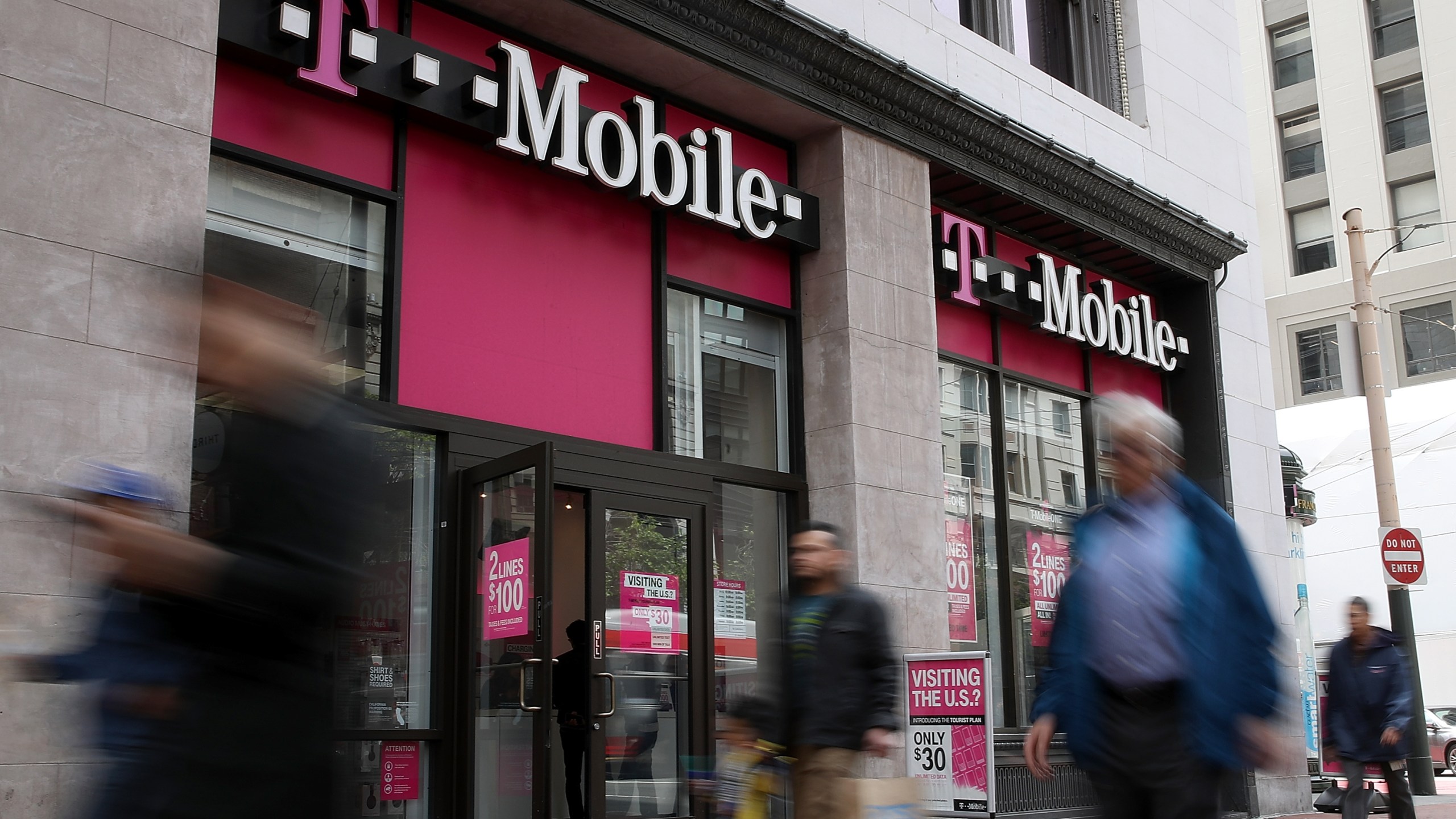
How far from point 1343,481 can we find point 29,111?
3499 centimetres

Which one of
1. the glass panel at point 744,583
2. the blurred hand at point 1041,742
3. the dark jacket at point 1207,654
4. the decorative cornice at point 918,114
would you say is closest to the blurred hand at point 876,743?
the blurred hand at point 1041,742

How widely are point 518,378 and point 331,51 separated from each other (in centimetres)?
245

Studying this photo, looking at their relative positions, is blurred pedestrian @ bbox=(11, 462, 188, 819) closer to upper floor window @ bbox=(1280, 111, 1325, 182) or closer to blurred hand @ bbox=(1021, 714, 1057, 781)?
blurred hand @ bbox=(1021, 714, 1057, 781)

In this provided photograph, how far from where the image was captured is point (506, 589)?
329 inches

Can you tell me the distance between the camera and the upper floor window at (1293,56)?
41812 mm

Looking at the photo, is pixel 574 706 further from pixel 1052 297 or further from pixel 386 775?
pixel 1052 297

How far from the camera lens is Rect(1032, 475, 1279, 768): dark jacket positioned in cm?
395

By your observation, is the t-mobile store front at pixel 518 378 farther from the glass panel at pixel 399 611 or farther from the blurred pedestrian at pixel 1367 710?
the blurred pedestrian at pixel 1367 710

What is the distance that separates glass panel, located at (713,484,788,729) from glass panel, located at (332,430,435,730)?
2.47m

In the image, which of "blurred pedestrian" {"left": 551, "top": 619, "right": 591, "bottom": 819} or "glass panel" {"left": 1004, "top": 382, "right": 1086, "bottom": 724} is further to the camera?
"glass panel" {"left": 1004, "top": 382, "right": 1086, "bottom": 724}

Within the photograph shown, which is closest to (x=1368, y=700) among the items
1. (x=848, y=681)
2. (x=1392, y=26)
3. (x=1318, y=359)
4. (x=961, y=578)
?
(x=961, y=578)

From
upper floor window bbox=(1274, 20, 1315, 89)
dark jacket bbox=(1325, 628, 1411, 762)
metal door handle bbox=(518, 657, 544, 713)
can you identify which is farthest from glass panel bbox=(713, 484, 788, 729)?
upper floor window bbox=(1274, 20, 1315, 89)

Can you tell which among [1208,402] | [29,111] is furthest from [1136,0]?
[29,111]

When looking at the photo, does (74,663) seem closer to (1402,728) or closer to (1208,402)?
(1402,728)
